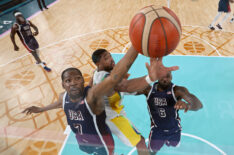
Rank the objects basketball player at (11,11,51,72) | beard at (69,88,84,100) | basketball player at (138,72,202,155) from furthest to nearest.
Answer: basketball player at (11,11,51,72), basketball player at (138,72,202,155), beard at (69,88,84,100)

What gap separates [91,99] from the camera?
1483 mm

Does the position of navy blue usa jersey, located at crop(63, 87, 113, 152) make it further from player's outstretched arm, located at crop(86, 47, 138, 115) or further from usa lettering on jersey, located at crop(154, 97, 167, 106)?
usa lettering on jersey, located at crop(154, 97, 167, 106)

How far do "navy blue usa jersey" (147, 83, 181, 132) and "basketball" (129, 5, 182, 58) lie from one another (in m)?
0.56

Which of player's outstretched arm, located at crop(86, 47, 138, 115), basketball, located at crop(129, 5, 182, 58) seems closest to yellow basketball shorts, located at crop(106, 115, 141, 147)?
player's outstretched arm, located at crop(86, 47, 138, 115)

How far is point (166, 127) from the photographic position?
2.00 m

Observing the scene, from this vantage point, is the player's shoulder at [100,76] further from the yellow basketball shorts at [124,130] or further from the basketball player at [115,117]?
the yellow basketball shorts at [124,130]

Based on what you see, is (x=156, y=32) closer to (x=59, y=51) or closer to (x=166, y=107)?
(x=166, y=107)

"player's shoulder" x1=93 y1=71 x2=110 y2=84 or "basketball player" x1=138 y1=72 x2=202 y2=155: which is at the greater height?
"player's shoulder" x1=93 y1=71 x2=110 y2=84

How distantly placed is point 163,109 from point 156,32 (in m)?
0.94

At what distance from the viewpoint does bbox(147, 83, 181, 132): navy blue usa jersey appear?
6.15 feet

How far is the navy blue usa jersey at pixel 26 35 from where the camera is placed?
3.83m

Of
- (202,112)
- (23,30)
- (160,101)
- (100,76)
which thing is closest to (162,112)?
(160,101)

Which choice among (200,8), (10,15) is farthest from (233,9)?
(10,15)

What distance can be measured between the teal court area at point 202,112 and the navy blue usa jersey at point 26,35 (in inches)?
101
